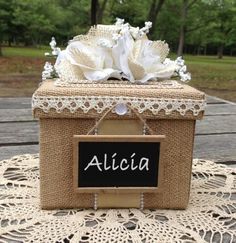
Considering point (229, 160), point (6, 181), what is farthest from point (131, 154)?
point (229, 160)

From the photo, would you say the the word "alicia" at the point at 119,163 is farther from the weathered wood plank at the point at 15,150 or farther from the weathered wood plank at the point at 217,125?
the weathered wood plank at the point at 217,125

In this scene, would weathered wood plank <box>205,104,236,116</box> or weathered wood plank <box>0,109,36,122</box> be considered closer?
weathered wood plank <box>0,109,36,122</box>

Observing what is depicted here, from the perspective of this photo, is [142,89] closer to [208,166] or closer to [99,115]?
[99,115]

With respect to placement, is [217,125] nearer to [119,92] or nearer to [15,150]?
[15,150]

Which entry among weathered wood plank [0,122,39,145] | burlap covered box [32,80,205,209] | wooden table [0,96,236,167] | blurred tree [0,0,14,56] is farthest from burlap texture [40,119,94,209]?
blurred tree [0,0,14,56]

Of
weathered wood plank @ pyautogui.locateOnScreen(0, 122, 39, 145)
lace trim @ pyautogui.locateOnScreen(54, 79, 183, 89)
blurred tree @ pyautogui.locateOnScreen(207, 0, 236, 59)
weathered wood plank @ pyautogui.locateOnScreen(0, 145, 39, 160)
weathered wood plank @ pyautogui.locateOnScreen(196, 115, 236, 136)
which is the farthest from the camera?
blurred tree @ pyautogui.locateOnScreen(207, 0, 236, 59)

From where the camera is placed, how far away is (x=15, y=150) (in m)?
1.09

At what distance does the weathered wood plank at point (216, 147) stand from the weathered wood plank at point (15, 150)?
1.42 feet

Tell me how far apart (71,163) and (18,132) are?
0.57 metres

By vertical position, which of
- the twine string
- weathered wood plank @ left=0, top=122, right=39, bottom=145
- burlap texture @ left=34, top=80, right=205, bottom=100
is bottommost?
weathered wood plank @ left=0, top=122, right=39, bottom=145

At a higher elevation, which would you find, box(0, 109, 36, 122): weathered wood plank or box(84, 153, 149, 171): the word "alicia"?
box(84, 153, 149, 171): the word "alicia"

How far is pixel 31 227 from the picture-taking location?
65 centimetres

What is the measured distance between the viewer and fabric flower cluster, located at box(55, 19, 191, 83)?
0.77m

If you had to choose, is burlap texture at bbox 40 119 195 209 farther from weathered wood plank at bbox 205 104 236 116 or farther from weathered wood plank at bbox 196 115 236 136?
weathered wood plank at bbox 205 104 236 116
